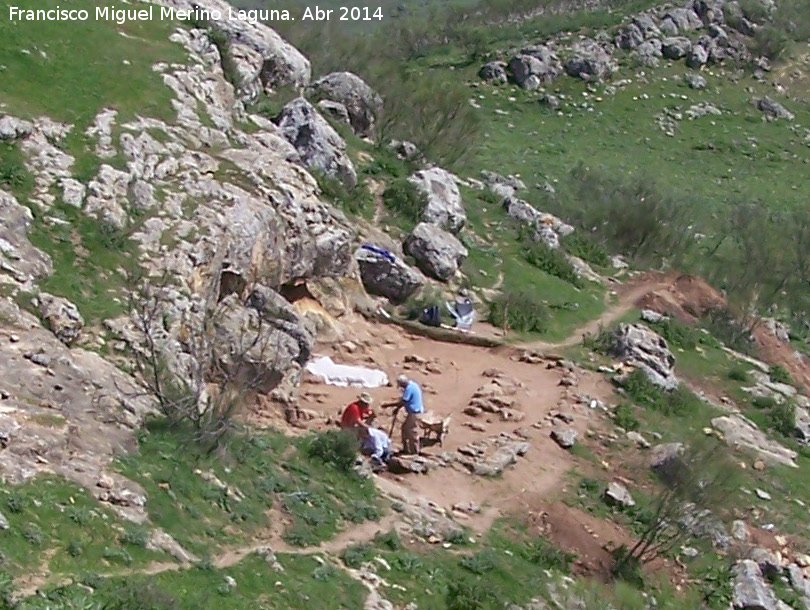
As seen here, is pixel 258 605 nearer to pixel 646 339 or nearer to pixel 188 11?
pixel 646 339

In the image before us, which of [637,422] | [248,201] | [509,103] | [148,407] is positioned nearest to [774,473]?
[637,422]

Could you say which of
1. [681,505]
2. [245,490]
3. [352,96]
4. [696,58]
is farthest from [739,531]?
[696,58]

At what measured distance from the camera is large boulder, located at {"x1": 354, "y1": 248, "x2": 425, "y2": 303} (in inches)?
835

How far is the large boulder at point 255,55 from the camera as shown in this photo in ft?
75.1

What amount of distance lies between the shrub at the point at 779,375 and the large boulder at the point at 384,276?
949 centimetres

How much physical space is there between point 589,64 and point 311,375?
141ft

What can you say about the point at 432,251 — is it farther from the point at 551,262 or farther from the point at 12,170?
the point at 12,170

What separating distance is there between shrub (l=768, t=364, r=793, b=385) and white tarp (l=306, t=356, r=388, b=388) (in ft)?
37.2

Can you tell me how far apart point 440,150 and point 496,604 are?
69.1 ft

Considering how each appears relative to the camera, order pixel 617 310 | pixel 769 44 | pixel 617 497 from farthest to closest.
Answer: pixel 769 44 < pixel 617 310 < pixel 617 497

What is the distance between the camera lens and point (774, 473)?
19047 mm

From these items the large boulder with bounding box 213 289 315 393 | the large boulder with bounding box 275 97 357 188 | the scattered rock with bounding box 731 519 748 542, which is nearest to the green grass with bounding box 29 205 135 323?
the large boulder with bounding box 213 289 315 393

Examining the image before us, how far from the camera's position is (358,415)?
48.2 ft

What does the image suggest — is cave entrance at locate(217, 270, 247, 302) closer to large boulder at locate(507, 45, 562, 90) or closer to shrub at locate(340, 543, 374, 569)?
shrub at locate(340, 543, 374, 569)
